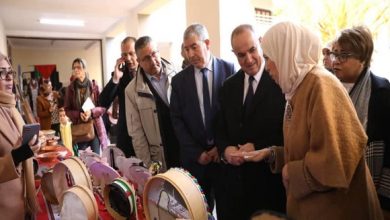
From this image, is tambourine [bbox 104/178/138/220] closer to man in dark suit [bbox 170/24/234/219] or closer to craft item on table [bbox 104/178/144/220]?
craft item on table [bbox 104/178/144/220]

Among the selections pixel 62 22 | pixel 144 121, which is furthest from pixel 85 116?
pixel 62 22

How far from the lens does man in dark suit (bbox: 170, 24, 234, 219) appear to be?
1.71m

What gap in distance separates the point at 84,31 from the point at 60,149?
22.5 ft

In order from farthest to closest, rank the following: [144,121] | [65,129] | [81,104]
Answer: [81,104], [65,129], [144,121]

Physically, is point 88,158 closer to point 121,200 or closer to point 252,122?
point 121,200

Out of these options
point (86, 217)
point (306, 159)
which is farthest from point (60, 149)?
point (306, 159)

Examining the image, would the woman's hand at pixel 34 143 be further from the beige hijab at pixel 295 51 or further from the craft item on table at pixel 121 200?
the beige hijab at pixel 295 51

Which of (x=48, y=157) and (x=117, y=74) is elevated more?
(x=117, y=74)

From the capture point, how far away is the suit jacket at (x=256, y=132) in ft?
4.70

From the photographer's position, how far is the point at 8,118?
1.40 m

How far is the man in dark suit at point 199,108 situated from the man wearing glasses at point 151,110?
0.17m

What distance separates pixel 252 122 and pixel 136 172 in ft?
1.93

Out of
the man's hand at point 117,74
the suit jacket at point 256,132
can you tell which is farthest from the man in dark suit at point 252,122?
the man's hand at point 117,74

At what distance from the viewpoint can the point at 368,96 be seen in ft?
4.51
